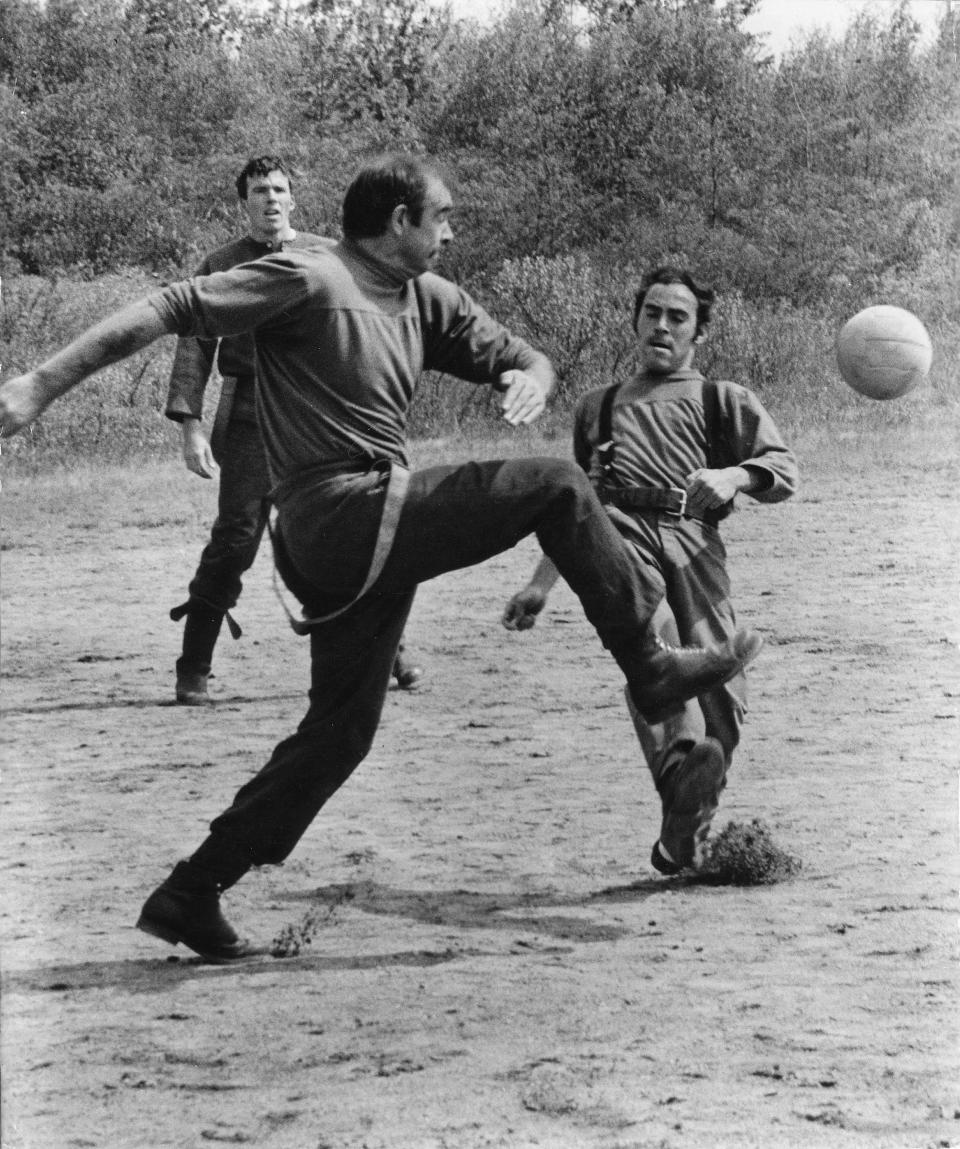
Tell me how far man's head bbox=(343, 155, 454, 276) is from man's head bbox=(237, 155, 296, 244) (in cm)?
321

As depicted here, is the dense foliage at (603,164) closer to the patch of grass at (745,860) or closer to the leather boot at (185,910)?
the patch of grass at (745,860)

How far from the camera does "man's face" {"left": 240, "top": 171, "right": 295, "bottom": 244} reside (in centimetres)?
725

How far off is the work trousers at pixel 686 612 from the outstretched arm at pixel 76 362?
66.5 inches

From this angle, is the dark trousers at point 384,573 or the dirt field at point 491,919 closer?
the dirt field at point 491,919

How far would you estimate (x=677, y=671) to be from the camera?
13.6 ft

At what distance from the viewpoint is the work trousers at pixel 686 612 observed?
4961 mm

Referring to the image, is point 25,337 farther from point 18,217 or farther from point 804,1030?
point 804,1030

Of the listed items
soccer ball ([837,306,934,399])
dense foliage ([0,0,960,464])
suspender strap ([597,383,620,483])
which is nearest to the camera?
suspender strap ([597,383,620,483])

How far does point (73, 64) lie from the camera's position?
101ft

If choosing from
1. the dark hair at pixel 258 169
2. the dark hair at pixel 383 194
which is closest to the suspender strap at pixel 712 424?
the dark hair at pixel 383 194

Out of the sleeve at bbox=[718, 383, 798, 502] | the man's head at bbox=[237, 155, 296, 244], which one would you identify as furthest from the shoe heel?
the man's head at bbox=[237, 155, 296, 244]

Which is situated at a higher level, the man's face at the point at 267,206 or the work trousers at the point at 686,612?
the man's face at the point at 267,206

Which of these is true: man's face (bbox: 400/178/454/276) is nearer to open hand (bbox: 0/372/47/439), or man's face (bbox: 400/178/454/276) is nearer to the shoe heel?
open hand (bbox: 0/372/47/439)

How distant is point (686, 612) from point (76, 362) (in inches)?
78.1
